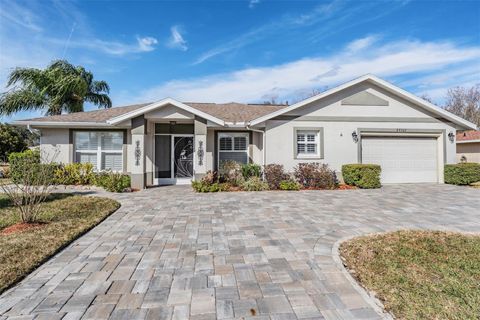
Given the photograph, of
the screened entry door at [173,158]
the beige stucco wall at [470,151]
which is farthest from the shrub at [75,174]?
the beige stucco wall at [470,151]

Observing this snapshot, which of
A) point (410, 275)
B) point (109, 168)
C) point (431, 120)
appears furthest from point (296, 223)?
point (431, 120)

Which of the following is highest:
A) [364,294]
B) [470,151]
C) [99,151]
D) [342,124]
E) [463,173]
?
[342,124]

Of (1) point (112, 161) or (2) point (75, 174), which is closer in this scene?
(2) point (75, 174)

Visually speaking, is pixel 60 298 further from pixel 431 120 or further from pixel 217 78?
pixel 217 78

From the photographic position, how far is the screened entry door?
40.9 feet

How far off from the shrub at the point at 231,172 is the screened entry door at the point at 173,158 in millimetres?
1769

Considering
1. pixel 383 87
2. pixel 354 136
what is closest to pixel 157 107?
pixel 354 136

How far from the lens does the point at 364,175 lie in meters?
11.1

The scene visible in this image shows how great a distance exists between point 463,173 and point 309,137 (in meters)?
7.41

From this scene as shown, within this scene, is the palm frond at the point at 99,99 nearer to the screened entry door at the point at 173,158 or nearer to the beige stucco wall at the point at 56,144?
the beige stucco wall at the point at 56,144

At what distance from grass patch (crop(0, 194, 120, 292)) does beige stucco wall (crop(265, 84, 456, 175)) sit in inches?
297

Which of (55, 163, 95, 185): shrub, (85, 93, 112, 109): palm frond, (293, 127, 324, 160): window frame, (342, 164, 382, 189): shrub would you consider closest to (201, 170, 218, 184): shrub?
(293, 127, 324, 160): window frame

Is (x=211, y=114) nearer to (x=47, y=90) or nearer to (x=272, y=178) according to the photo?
(x=272, y=178)

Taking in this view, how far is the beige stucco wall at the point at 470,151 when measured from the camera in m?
21.1
